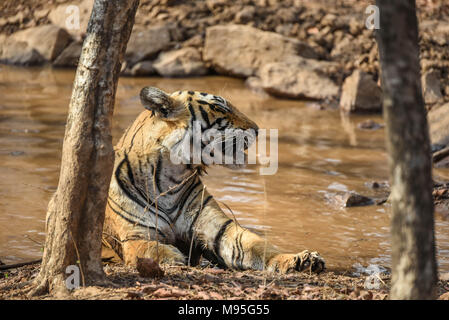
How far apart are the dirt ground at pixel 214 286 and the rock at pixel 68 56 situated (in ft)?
37.3

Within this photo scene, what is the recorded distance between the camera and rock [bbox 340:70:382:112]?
1187cm

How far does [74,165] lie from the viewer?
11.6 ft

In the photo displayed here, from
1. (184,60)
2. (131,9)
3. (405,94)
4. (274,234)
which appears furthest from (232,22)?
(405,94)

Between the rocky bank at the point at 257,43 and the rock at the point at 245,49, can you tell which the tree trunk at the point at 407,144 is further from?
the rock at the point at 245,49

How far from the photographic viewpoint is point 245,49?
46.9ft

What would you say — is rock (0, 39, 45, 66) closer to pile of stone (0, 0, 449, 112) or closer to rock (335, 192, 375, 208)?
pile of stone (0, 0, 449, 112)

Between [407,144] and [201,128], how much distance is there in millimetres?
2388

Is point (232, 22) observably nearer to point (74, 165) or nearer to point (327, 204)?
point (327, 204)

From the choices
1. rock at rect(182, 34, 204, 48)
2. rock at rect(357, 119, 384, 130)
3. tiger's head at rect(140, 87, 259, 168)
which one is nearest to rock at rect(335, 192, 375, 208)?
tiger's head at rect(140, 87, 259, 168)

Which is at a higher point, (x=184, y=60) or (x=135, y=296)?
(x=184, y=60)

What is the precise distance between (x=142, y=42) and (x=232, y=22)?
7.06 feet

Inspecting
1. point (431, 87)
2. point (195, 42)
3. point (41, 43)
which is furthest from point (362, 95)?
point (41, 43)

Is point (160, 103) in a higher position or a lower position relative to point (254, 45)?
lower

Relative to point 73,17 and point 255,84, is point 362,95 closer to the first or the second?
point 255,84
